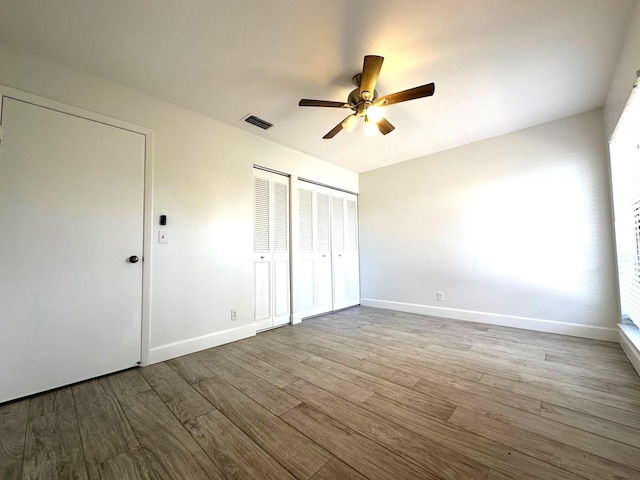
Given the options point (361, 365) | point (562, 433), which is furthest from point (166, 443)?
point (562, 433)

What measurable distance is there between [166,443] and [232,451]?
37cm

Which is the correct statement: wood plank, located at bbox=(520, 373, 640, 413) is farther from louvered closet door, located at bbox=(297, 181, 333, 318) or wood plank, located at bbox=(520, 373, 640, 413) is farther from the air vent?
the air vent

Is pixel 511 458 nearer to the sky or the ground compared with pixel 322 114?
nearer to the ground

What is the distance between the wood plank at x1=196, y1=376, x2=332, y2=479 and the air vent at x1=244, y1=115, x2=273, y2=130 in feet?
8.61

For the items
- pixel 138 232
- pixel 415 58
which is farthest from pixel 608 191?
pixel 138 232

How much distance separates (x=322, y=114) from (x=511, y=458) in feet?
9.77

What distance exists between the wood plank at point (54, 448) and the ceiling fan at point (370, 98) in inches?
102

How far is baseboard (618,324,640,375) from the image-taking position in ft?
6.42

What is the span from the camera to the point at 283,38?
5.74 ft

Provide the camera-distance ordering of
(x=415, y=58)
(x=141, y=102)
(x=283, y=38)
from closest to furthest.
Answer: (x=283, y=38)
(x=415, y=58)
(x=141, y=102)

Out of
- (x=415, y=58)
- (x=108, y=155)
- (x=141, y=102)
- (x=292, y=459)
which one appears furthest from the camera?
(x=141, y=102)

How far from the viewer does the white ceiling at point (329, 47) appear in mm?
1550

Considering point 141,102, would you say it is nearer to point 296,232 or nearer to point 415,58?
point 296,232

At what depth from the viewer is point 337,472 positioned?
1105mm
